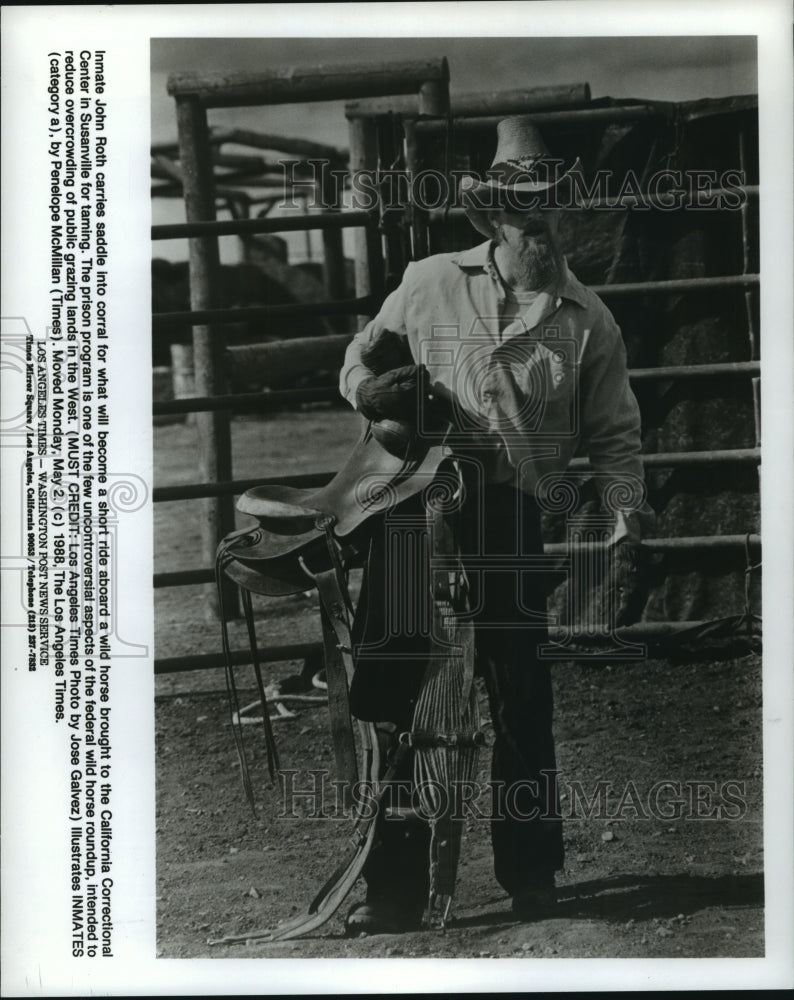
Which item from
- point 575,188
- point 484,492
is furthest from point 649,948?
point 575,188

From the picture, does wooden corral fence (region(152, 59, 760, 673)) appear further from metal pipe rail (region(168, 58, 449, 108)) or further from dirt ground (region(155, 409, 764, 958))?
dirt ground (region(155, 409, 764, 958))

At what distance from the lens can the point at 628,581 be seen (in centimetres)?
357

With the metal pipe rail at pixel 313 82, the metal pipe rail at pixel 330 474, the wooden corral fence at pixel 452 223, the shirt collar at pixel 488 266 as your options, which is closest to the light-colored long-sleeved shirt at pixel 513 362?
the shirt collar at pixel 488 266

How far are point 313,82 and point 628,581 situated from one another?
165 centimetres

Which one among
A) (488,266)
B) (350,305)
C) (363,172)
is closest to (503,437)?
(488,266)

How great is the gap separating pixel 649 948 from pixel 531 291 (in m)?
1.81

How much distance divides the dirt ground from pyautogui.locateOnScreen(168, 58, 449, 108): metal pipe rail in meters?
0.92

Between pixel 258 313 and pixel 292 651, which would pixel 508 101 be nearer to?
pixel 258 313

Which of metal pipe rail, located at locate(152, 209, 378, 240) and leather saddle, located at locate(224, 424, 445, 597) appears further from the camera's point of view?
metal pipe rail, located at locate(152, 209, 378, 240)

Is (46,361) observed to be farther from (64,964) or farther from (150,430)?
(64,964)

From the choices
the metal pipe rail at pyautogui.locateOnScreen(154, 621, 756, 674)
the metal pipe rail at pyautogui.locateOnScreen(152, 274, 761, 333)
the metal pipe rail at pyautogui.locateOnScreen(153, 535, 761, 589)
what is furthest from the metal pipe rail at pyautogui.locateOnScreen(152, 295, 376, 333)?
the metal pipe rail at pyautogui.locateOnScreen(154, 621, 756, 674)

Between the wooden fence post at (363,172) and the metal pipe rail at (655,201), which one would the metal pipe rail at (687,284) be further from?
the wooden fence post at (363,172)

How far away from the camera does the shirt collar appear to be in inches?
136

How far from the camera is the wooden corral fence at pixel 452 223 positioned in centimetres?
353
